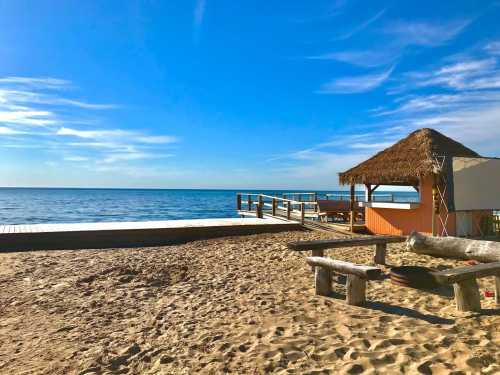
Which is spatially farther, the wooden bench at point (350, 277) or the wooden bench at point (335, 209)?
the wooden bench at point (335, 209)

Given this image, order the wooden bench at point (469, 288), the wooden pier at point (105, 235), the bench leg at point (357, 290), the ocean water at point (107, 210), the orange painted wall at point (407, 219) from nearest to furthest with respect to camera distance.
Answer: the wooden bench at point (469, 288)
the bench leg at point (357, 290)
the wooden pier at point (105, 235)
the orange painted wall at point (407, 219)
the ocean water at point (107, 210)

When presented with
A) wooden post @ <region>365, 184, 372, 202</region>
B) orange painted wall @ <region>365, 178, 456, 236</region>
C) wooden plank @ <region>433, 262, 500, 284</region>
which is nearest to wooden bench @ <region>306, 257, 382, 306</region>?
wooden plank @ <region>433, 262, 500, 284</region>

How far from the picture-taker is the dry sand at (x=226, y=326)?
11.3ft

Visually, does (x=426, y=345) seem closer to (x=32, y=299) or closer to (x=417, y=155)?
(x=32, y=299)

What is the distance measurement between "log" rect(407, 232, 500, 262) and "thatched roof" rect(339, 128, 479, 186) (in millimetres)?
2774

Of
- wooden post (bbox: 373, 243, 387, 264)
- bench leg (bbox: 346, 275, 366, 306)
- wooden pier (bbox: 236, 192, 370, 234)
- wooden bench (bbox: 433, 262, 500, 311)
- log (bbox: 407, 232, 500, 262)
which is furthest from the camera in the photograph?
wooden pier (bbox: 236, 192, 370, 234)

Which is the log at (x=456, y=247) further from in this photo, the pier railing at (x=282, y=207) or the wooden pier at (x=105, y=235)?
the wooden pier at (x=105, y=235)

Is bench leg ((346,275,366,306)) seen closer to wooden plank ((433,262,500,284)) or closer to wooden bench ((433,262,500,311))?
wooden plank ((433,262,500,284))

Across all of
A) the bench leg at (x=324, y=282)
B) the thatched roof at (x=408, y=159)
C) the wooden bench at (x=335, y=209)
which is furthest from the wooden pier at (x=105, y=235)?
the bench leg at (x=324, y=282)

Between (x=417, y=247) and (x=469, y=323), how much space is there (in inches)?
158

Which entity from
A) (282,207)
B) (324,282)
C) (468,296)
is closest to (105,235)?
(324,282)

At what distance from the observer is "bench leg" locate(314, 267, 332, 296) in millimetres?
5520

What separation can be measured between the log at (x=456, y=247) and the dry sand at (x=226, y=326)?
0.34 meters

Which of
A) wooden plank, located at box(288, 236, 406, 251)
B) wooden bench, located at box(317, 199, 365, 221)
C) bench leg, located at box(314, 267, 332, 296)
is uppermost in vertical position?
wooden bench, located at box(317, 199, 365, 221)
